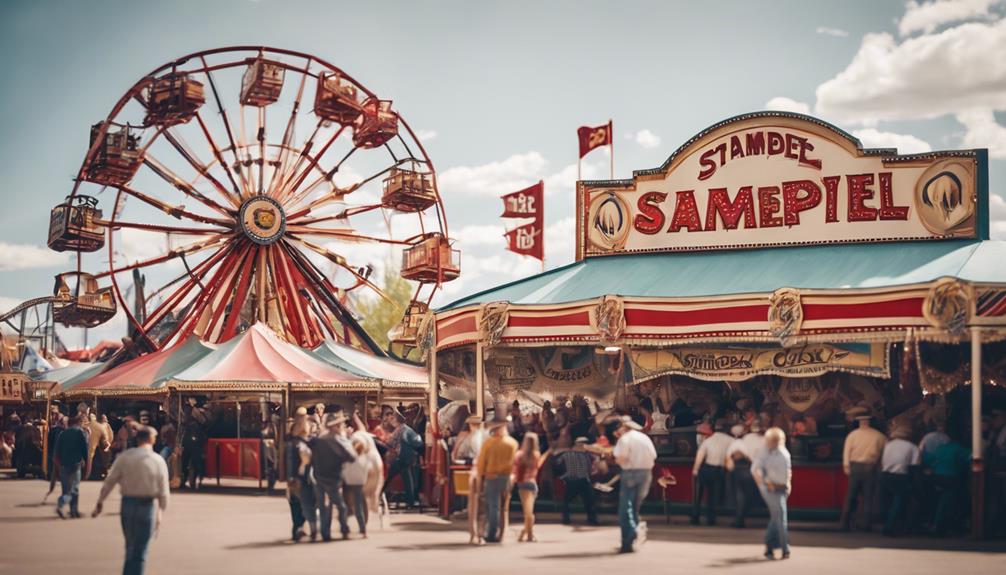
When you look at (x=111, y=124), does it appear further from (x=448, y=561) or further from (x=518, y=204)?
(x=448, y=561)

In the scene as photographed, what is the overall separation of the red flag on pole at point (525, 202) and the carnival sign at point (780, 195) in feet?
11.5

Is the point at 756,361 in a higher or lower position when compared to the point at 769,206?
lower

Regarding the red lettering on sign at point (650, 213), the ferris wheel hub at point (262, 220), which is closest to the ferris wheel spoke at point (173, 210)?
the ferris wheel hub at point (262, 220)

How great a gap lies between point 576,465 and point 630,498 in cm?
380

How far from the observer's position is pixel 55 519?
20.8 metres

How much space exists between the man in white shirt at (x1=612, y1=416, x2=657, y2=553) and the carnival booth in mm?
3824

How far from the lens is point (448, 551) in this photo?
16.5 metres

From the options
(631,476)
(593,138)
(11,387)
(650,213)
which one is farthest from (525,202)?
(11,387)

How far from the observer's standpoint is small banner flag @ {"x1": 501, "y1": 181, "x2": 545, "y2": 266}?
28.5 meters

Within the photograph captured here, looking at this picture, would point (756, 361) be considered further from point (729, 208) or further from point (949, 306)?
point (949, 306)

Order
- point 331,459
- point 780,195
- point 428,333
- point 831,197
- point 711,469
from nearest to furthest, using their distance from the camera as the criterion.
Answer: point 331,459 < point 711,469 < point 831,197 < point 780,195 < point 428,333

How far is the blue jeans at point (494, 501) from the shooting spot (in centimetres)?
1723

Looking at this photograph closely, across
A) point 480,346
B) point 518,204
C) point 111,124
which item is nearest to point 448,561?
point 480,346

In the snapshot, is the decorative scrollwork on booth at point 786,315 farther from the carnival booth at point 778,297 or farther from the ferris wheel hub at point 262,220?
the ferris wheel hub at point 262,220
